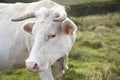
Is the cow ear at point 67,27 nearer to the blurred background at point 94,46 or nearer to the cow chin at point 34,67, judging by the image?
the cow chin at point 34,67

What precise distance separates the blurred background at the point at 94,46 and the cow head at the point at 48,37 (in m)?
3.52

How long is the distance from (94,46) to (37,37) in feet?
43.7

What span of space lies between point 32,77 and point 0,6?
10.6 ft

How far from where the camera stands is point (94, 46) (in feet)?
66.2

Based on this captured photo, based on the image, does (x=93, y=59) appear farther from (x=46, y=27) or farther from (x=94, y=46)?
(x=46, y=27)

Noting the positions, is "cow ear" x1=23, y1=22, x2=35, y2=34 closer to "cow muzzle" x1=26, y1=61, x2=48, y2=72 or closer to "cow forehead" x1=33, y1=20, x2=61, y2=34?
"cow forehead" x1=33, y1=20, x2=61, y2=34

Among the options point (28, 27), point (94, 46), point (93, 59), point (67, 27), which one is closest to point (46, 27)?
point (67, 27)

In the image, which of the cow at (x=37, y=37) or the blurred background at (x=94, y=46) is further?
the blurred background at (x=94, y=46)

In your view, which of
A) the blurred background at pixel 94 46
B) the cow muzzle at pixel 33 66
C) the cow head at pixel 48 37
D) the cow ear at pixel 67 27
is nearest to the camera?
the cow muzzle at pixel 33 66

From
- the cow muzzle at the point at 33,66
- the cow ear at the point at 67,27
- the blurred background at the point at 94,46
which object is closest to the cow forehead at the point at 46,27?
the cow ear at the point at 67,27

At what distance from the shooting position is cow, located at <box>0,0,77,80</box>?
23.1ft

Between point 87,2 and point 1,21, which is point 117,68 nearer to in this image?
point 1,21

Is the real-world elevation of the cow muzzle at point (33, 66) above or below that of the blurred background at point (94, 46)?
above

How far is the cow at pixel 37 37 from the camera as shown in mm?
7035
